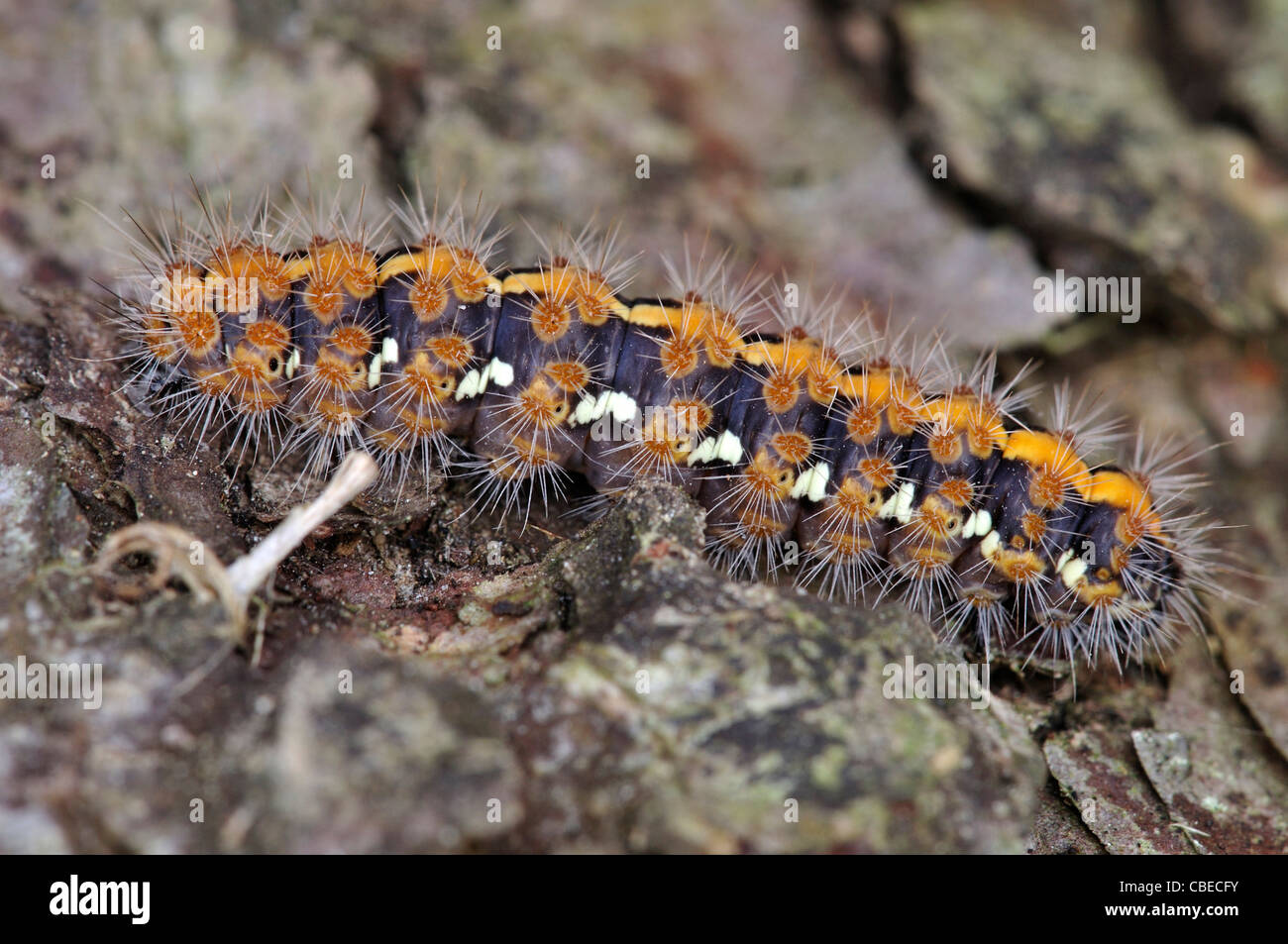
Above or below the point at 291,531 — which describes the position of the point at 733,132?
above

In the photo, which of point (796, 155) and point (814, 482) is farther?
point (796, 155)

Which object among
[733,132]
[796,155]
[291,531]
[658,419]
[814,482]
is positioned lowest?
[291,531]

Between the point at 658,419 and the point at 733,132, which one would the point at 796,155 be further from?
the point at 658,419

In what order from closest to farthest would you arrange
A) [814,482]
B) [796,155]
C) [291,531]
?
[291,531], [814,482], [796,155]

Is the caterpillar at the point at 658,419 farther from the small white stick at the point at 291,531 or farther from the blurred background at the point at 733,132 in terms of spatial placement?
the blurred background at the point at 733,132

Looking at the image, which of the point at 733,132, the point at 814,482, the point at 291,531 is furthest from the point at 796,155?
the point at 291,531

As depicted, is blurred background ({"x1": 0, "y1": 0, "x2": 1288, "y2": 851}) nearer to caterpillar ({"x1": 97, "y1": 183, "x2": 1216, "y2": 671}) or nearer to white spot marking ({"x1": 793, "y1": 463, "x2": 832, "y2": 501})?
caterpillar ({"x1": 97, "y1": 183, "x2": 1216, "y2": 671})
